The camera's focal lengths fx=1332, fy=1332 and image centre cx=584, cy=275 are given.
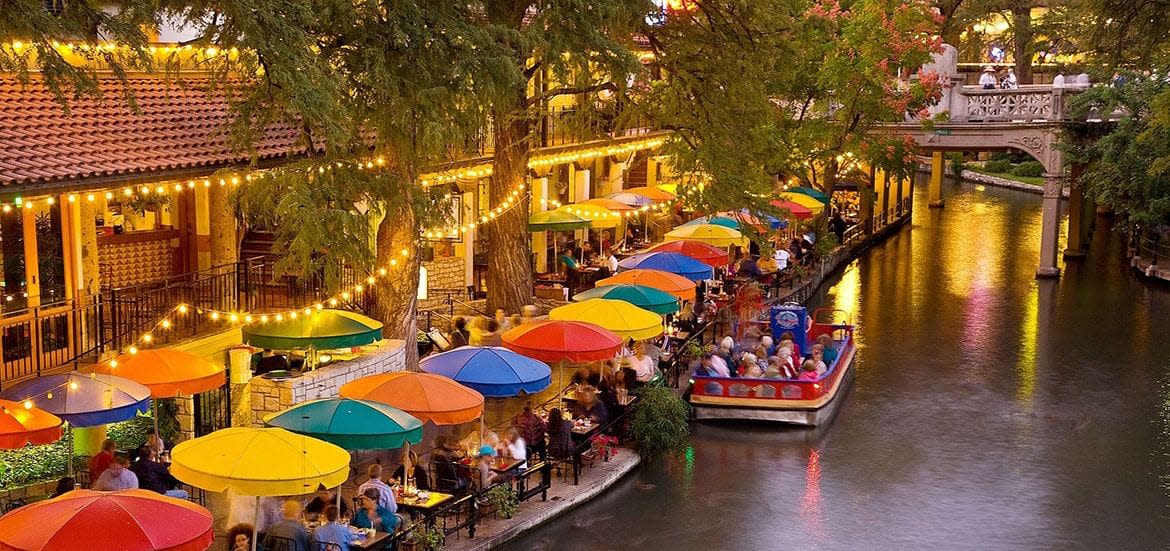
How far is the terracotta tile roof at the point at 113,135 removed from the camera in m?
17.2

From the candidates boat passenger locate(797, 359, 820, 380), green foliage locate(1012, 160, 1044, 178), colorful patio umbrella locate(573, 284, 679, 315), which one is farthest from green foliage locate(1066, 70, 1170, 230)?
green foliage locate(1012, 160, 1044, 178)

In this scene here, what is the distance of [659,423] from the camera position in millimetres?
21172

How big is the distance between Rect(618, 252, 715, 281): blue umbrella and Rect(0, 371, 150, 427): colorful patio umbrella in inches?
569

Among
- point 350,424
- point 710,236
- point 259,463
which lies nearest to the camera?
point 259,463

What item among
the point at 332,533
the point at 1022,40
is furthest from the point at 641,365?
the point at 1022,40

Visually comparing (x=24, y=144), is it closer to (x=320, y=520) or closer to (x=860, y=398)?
(x=320, y=520)

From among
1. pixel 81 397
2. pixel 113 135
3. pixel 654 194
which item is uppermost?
pixel 113 135

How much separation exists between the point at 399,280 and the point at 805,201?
21.5 metres

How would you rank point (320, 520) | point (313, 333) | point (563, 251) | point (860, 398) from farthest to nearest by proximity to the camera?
point (563, 251) → point (860, 398) → point (313, 333) → point (320, 520)

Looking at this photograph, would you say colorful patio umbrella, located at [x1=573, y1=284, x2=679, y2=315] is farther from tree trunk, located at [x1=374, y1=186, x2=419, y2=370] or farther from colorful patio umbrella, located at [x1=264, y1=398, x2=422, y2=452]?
colorful patio umbrella, located at [x1=264, y1=398, x2=422, y2=452]

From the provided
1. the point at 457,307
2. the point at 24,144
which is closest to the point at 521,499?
the point at 24,144

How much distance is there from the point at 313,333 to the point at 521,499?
13.0ft

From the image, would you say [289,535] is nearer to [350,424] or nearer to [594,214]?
[350,424]

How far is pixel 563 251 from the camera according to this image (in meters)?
36.8
